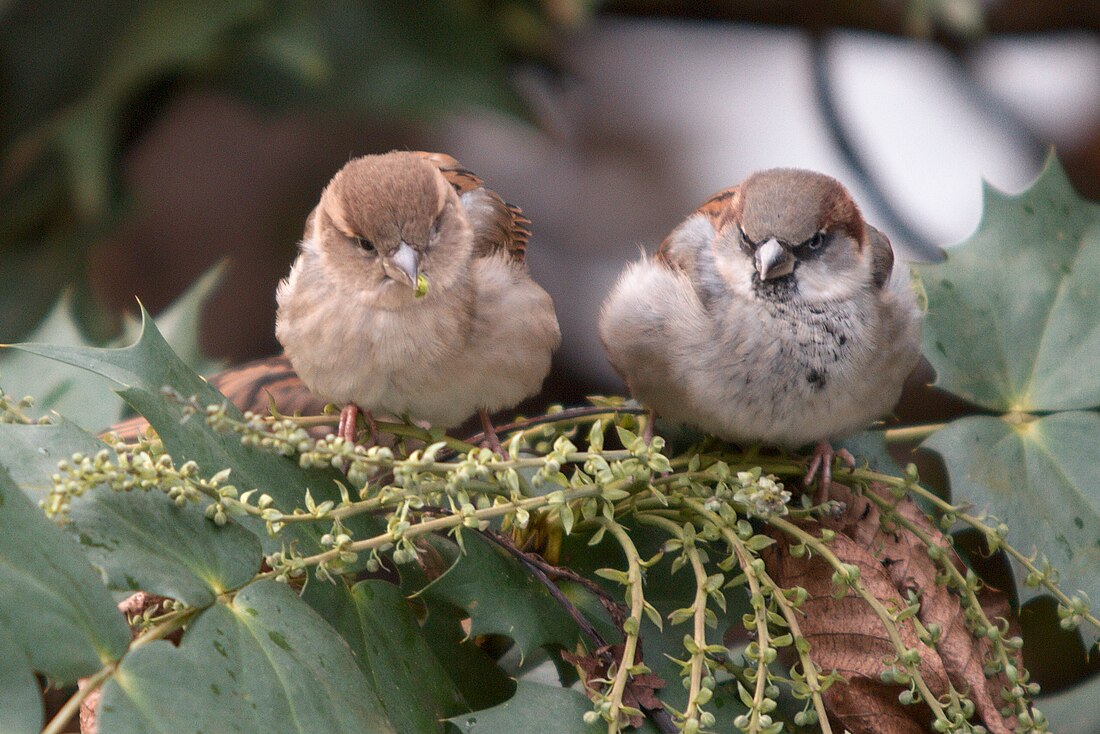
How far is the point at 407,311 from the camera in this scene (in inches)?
49.5

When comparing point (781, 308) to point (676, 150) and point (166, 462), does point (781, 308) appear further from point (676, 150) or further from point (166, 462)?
point (676, 150)

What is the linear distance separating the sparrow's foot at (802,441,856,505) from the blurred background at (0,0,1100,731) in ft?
4.50

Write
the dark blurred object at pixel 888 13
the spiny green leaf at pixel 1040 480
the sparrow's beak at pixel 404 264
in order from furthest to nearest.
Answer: the dark blurred object at pixel 888 13 < the sparrow's beak at pixel 404 264 < the spiny green leaf at pixel 1040 480

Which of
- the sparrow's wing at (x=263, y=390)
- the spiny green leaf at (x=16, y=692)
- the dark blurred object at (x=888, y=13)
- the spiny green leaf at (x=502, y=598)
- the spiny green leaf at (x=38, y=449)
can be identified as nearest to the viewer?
the spiny green leaf at (x=16, y=692)

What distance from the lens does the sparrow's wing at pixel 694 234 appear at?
1.31 m

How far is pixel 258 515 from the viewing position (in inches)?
28.6

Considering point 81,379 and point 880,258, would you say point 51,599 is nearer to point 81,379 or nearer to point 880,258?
point 81,379

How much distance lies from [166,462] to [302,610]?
0.43 feet

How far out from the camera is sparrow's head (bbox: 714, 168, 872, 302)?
1.24 metres

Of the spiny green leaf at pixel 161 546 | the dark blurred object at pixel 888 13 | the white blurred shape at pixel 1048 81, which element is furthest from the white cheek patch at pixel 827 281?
the white blurred shape at pixel 1048 81

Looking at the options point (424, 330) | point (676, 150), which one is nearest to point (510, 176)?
point (676, 150)

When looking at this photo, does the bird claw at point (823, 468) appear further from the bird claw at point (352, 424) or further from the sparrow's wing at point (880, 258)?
the bird claw at point (352, 424)

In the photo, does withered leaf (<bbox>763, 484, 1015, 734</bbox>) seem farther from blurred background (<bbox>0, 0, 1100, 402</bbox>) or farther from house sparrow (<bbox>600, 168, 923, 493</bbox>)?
blurred background (<bbox>0, 0, 1100, 402</bbox>)

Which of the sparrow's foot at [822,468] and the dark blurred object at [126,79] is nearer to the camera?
the sparrow's foot at [822,468]
